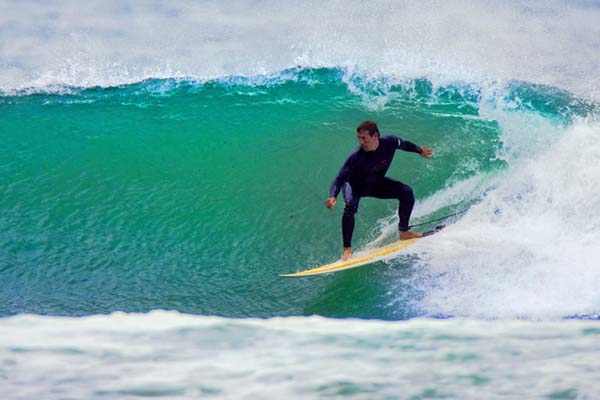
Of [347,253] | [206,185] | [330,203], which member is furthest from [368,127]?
[206,185]

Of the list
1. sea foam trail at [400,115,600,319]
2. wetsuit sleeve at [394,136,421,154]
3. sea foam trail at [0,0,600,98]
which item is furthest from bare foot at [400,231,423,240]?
sea foam trail at [0,0,600,98]

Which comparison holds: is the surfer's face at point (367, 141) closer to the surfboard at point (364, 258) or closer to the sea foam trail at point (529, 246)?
the surfboard at point (364, 258)

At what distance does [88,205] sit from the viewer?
806cm

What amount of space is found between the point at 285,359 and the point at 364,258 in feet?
9.43

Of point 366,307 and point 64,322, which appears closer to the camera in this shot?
point 64,322

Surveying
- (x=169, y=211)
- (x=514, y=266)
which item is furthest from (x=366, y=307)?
(x=169, y=211)

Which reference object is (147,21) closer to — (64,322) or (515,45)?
(515,45)

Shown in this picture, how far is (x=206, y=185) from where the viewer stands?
8641 millimetres

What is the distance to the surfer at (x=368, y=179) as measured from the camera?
6680 mm

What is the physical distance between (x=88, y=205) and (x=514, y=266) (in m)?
4.52

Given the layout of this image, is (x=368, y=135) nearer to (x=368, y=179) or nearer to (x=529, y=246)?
(x=368, y=179)

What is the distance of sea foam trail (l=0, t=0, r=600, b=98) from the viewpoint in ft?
37.4

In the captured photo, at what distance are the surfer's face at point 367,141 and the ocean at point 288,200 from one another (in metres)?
1.20

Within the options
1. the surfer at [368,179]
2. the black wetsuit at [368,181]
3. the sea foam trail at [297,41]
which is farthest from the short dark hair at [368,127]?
the sea foam trail at [297,41]
